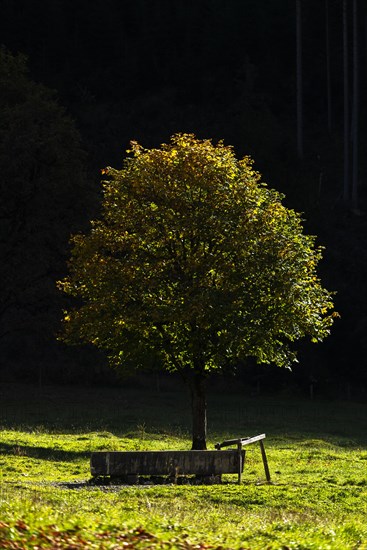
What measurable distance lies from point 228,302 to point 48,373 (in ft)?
139

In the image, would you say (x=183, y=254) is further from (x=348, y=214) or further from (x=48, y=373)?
(x=348, y=214)

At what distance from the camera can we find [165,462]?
2888 centimetres

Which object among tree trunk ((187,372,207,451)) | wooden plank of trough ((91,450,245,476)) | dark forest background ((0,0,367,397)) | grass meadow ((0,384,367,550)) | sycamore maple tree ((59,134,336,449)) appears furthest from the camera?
dark forest background ((0,0,367,397))

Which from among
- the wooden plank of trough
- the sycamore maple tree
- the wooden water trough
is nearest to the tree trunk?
the sycamore maple tree

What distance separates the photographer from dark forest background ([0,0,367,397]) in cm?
7688

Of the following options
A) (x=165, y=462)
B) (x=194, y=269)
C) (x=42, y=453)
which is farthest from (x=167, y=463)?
(x=42, y=453)

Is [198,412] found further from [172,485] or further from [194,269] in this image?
[172,485]

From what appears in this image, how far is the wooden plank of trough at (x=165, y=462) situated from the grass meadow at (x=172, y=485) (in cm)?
76

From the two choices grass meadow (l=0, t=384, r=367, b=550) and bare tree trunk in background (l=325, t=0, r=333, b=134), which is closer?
grass meadow (l=0, t=384, r=367, b=550)

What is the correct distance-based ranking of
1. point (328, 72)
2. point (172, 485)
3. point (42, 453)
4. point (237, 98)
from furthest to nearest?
point (328, 72)
point (237, 98)
point (42, 453)
point (172, 485)

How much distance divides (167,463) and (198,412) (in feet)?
25.0

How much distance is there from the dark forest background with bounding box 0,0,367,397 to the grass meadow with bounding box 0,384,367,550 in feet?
18.6

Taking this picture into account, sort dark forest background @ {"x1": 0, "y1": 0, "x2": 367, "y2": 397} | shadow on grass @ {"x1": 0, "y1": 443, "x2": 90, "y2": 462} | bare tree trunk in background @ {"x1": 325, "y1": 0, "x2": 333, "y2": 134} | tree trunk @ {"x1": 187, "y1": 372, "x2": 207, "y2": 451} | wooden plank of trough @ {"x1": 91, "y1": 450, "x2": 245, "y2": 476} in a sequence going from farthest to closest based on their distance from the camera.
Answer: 1. bare tree trunk in background @ {"x1": 325, "y1": 0, "x2": 333, "y2": 134}
2. dark forest background @ {"x1": 0, "y1": 0, "x2": 367, "y2": 397}
3. tree trunk @ {"x1": 187, "y1": 372, "x2": 207, "y2": 451}
4. shadow on grass @ {"x1": 0, "y1": 443, "x2": 90, "y2": 462}
5. wooden plank of trough @ {"x1": 91, "y1": 450, "x2": 245, "y2": 476}

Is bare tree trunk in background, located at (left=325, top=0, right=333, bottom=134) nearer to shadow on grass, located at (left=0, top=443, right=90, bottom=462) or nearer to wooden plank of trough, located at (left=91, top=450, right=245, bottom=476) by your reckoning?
shadow on grass, located at (left=0, top=443, right=90, bottom=462)
